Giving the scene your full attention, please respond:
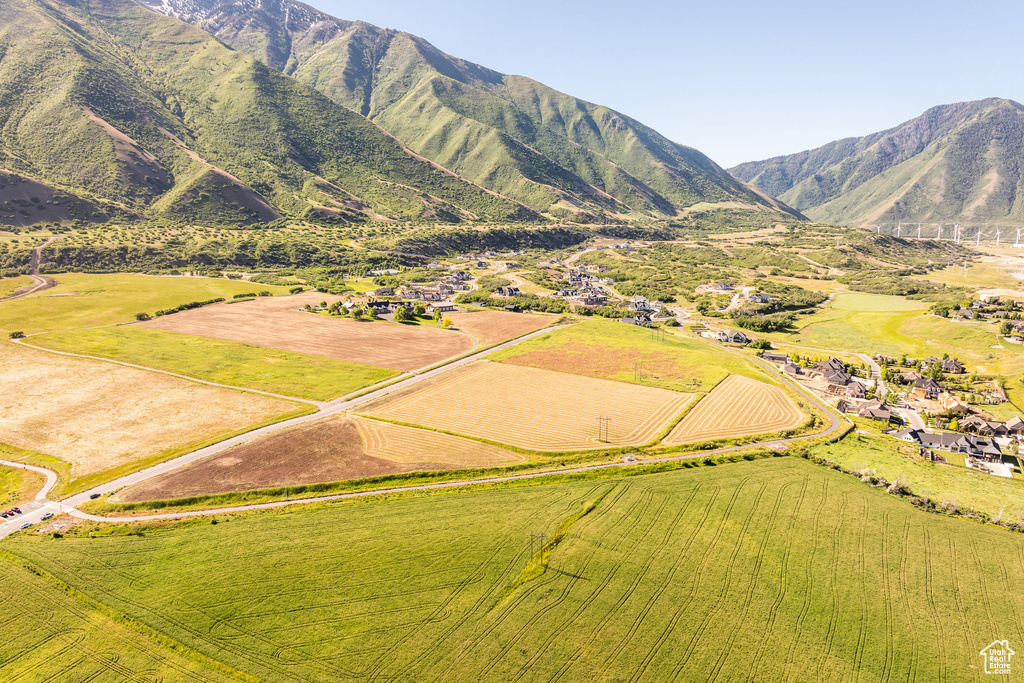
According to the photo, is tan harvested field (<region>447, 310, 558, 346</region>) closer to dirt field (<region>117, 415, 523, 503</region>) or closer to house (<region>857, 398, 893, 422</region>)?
dirt field (<region>117, 415, 523, 503</region>)

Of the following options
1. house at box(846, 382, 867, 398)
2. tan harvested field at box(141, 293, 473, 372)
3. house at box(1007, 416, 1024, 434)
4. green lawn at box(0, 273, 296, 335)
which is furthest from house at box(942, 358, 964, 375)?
green lawn at box(0, 273, 296, 335)

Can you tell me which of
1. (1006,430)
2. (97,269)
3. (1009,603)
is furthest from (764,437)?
(97,269)

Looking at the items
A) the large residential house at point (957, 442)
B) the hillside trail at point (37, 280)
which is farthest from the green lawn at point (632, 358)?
the hillside trail at point (37, 280)

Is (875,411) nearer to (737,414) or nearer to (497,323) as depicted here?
(737,414)

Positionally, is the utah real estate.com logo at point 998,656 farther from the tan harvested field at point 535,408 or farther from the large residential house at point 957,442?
the large residential house at point 957,442

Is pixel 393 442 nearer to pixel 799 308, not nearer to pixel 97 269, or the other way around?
pixel 799 308

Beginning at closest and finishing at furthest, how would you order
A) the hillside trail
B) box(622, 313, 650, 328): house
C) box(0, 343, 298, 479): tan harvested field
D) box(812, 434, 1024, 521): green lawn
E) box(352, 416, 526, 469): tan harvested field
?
box(812, 434, 1024, 521): green lawn, box(352, 416, 526, 469): tan harvested field, box(0, 343, 298, 479): tan harvested field, the hillside trail, box(622, 313, 650, 328): house

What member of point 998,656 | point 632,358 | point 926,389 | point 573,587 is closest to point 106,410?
point 573,587
